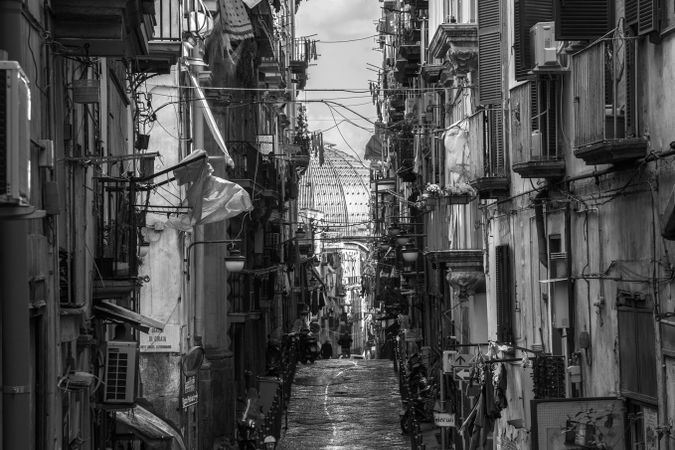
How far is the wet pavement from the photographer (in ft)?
123

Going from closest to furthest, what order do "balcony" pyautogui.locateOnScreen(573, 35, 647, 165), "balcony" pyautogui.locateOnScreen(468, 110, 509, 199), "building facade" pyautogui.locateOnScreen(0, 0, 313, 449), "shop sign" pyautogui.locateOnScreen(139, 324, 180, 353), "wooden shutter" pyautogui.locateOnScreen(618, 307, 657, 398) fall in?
"building facade" pyautogui.locateOnScreen(0, 0, 313, 449), "balcony" pyautogui.locateOnScreen(573, 35, 647, 165), "wooden shutter" pyautogui.locateOnScreen(618, 307, 657, 398), "balcony" pyautogui.locateOnScreen(468, 110, 509, 199), "shop sign" pyautogui.locateOnScreen(139, 324, 180, 353)

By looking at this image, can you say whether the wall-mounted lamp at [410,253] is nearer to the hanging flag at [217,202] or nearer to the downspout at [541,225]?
the hanging flag at [217,202]

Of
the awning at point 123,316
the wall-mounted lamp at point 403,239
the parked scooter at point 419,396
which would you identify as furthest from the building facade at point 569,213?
the wall-mounted lamp at point 403,239

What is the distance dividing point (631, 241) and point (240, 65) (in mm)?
26660

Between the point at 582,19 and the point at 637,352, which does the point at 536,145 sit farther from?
the point at 637,352

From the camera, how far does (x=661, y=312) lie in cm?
1289

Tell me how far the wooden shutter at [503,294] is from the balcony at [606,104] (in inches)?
302

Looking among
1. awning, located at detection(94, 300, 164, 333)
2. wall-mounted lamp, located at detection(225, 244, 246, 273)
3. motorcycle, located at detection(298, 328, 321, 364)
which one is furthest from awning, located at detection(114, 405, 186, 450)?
motorcycle, located at detection(298, 328, 321, 364)

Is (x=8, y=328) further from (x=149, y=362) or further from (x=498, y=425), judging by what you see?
(x=149, y=362)

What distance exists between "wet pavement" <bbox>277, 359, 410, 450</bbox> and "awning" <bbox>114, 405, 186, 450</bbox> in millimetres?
14518

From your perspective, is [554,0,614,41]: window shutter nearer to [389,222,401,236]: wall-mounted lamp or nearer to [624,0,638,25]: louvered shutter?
[624,0,638,25]: louvered shutter

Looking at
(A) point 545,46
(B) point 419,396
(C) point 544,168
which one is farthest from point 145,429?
(B) point 419,396

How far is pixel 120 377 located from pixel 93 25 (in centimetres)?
653

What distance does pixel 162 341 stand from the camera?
27562 mm
